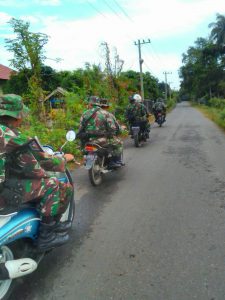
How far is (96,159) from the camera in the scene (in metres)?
7.05

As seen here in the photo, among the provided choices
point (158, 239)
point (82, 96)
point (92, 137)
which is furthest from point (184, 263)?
point (82, 96)

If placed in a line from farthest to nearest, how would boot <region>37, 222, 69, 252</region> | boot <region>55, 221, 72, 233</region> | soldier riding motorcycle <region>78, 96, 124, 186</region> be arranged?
soldier riding motorcycle <region>78, 96, 124, 186</region>
boot <region>55, 221, 72, 233</region>
boot <region>37, 222, 69, 252</region>

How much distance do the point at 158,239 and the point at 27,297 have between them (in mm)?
1717

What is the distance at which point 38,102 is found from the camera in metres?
11.4

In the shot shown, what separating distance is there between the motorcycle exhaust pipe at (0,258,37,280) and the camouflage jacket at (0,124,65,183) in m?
0.70

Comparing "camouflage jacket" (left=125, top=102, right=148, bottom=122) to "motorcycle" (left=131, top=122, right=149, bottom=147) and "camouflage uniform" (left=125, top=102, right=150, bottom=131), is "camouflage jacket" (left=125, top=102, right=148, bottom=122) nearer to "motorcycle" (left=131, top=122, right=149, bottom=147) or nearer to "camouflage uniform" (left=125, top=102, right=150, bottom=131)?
"camouflage uniform" (left=125, top=102, right=150, bottom=131)

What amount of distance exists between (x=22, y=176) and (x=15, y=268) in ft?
2.69

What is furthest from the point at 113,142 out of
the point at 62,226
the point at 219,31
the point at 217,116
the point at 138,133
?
the point at 219,31

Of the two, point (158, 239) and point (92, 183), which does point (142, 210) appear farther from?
point (92, 183)

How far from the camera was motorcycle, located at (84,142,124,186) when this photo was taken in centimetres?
691

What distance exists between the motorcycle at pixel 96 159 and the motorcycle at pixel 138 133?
16.3ft

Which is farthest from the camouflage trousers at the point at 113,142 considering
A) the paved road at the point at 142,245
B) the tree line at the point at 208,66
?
the tree line at the point at 208,66

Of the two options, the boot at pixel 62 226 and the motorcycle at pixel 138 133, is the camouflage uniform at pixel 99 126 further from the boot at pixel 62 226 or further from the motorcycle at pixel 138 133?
the motorcycle at pixel 138 133

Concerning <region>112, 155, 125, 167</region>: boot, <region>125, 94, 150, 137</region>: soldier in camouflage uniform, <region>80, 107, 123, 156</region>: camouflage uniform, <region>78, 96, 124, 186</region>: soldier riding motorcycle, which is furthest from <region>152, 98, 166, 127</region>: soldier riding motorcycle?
<region>80, 107, 123, 156</region>: camouflage uniform
